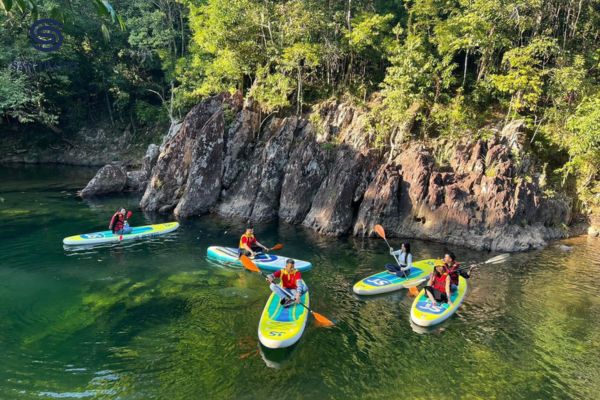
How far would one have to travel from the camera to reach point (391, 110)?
22.1 m

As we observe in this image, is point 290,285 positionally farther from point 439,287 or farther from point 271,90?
point 271,90

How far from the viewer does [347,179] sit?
68.0 feet

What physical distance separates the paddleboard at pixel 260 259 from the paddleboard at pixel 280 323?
321cm

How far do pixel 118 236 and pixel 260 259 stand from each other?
277 inches

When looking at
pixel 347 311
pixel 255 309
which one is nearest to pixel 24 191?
pixel 255 309

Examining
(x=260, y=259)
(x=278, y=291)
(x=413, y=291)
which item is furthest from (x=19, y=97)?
(x=413, y=291)

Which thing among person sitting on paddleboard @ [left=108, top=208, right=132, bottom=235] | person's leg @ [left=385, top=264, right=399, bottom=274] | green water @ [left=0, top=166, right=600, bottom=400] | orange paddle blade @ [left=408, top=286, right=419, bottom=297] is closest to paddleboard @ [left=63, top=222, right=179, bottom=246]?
person sitting on paddleboard @ [left=108, top=208, right=132, bottom=235]

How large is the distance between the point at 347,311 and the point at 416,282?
3.36m

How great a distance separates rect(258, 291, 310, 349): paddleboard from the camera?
10.4 metres

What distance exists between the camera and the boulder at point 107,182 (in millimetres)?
28027

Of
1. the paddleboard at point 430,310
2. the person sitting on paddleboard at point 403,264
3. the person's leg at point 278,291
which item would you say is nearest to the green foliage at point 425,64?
the person sitting on paddleboard at point 403,264

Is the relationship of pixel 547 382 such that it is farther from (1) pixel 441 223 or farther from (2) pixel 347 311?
(1) pixel 441 223

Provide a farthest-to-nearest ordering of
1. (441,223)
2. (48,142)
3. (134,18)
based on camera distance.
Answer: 1. (48,142)
2. (134,18)
3. (441,223)

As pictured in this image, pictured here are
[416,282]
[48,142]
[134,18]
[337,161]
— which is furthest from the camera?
[48,142]
